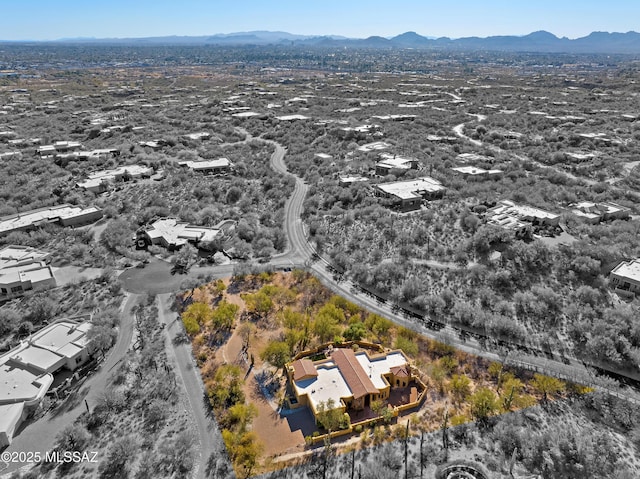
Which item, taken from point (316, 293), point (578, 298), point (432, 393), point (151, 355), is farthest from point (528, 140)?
point (151, 355)

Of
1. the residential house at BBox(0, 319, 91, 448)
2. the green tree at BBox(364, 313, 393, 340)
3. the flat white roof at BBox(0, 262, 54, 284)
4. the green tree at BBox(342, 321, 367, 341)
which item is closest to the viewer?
the residential house at BBox(0, 319, 91, 448)

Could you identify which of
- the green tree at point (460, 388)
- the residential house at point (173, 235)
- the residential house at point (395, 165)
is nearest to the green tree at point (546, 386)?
the green tree at point (460, 388)

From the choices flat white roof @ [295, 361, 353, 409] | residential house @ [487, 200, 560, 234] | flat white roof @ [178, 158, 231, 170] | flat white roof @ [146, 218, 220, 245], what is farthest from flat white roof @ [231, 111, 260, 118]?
flat white roof @ [295, 361, 353, 409]

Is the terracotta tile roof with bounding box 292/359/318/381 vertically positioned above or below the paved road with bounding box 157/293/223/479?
above

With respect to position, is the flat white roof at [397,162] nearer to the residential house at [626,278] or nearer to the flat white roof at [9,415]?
the residential house at [626,278]

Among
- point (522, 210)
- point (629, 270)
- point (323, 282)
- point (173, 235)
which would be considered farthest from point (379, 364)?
point (522, 210)

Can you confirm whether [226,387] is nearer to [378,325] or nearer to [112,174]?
[378,325]

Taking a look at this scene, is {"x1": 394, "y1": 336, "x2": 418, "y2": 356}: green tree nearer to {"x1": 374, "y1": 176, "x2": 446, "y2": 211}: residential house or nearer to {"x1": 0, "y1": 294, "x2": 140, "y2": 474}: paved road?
{"x1": 0, "y1": 294, "x2": 140, "y2": 474}: paved road
